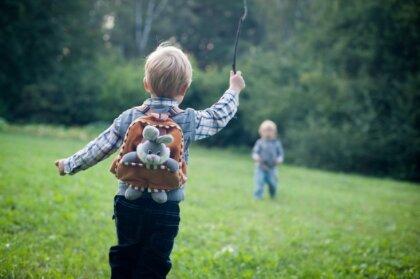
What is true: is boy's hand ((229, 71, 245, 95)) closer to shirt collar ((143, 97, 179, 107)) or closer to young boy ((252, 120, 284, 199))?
Answer: shirt collar ((143, 97, 179, 107))

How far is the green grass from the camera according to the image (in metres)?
4.12

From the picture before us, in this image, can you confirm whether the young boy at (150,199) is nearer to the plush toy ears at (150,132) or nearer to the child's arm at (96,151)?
the child's arm at (96,151)

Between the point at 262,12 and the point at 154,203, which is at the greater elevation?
the point at 262,12

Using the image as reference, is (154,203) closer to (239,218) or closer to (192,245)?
(192,245)

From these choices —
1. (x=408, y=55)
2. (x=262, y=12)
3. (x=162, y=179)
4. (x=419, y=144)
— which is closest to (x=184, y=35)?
(x=262, y=12)

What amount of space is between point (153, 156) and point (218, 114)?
74cm

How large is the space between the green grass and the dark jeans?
4.37 feet

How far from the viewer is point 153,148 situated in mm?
2297

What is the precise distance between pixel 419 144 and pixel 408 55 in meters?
4.97

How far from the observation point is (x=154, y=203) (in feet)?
8.36

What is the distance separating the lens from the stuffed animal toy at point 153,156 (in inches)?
88.6

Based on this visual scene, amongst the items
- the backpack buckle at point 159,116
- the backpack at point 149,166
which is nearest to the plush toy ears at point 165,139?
the backpack at point 149,166

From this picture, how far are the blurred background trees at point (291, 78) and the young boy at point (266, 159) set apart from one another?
5917 mm

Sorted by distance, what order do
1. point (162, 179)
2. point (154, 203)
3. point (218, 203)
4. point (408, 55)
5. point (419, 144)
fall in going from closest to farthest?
1. point (162, 179)
2. point (154, 203)
3. point (218, 203)
4. point (419, 144)
5. point (408, 55)
